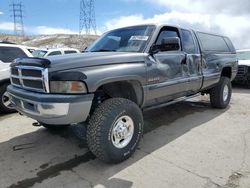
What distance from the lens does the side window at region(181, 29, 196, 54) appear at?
521 centimetres

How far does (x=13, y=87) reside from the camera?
13.0 ft

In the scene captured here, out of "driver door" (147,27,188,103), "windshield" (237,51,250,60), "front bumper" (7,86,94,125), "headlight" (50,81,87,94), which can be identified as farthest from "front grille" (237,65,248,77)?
"headlight" (50,81,87,94)

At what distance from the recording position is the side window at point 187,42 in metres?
5.21

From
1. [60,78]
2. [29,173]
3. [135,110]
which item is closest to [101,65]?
[60,78]

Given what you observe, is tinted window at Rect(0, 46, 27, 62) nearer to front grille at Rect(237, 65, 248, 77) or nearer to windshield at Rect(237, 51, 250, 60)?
front grille at Rect(237, 65, 248, 77)

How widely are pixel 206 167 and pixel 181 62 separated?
2012mm

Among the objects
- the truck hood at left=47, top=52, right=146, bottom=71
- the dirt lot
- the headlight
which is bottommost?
the dirt lot

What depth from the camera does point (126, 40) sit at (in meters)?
4.48

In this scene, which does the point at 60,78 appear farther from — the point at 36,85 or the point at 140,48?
the point at 140,48

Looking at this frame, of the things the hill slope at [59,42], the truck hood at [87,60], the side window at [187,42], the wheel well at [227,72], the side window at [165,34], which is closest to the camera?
the truck hood at [87,60]

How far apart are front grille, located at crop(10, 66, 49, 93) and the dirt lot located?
3.50 ft

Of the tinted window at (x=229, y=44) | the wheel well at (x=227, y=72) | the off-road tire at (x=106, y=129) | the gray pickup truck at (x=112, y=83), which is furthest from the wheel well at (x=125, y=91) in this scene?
the tinted window at (x=229, y=44)

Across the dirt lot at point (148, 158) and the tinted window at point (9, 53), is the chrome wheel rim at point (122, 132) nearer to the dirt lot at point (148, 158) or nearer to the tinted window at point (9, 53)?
the dirt lot at point (148, 158)

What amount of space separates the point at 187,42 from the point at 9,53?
4.43 metres
